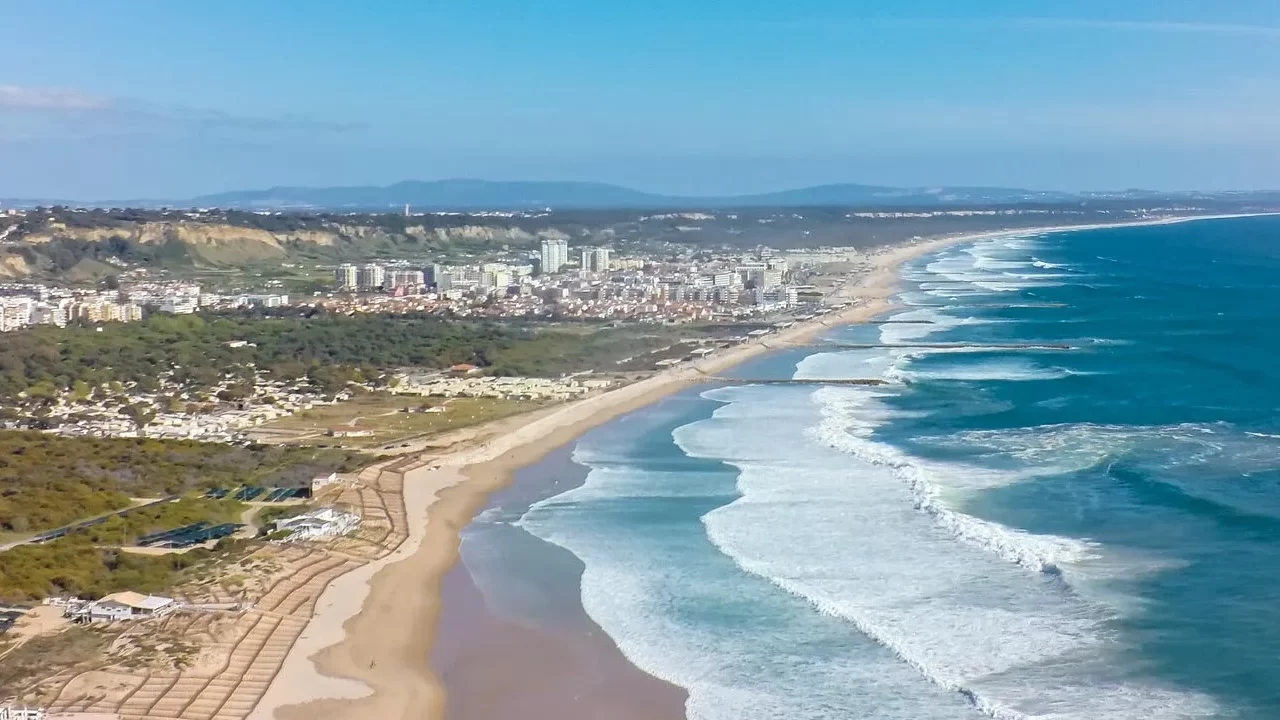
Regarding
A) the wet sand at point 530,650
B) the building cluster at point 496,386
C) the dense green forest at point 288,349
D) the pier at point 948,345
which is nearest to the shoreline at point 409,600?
the wet sand at point 530,650

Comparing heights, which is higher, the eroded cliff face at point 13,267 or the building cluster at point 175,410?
the eroded cliff face at point 13,267

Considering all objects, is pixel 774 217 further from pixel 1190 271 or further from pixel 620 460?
pixel 620 460

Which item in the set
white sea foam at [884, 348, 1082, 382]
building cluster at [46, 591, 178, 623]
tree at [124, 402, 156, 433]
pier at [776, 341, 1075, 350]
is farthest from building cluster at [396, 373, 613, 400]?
building cluster at [46, 591, 178, 623]

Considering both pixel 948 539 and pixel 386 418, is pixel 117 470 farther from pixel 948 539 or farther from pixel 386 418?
pixel 948 539

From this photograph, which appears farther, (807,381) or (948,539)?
(807,381)

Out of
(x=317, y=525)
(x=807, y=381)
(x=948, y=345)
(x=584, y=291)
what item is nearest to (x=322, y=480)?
(x=317, y=525)

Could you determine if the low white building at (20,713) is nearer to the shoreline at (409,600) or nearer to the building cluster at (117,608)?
the shoreline at (409,600)

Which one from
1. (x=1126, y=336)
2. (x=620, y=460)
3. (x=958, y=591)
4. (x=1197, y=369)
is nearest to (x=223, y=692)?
(x=958, y=591)
